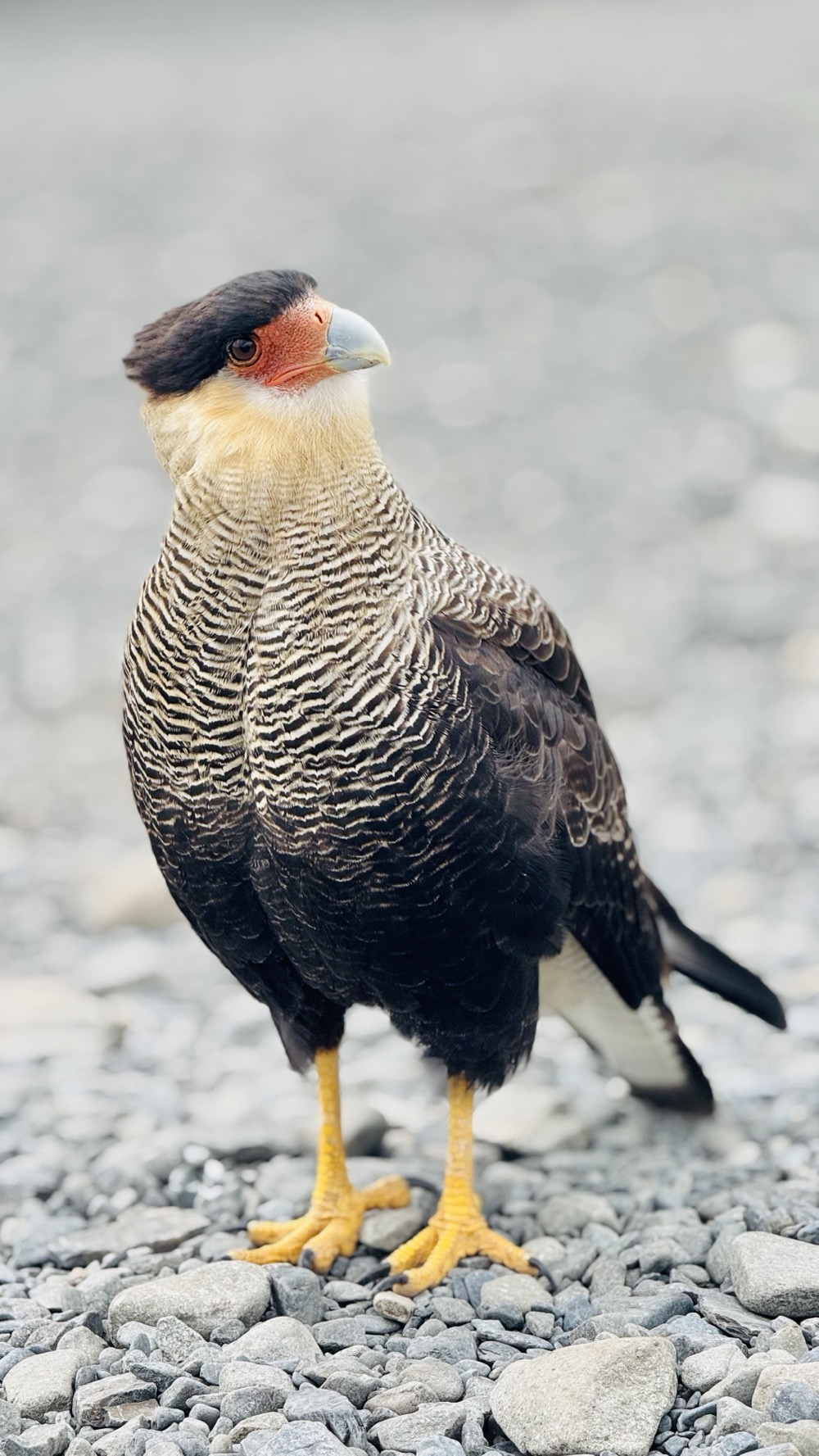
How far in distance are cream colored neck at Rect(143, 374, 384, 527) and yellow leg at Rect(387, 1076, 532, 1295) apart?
1.84 m

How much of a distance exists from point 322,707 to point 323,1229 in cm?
187

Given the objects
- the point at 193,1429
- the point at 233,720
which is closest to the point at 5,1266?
the point at 193,1429

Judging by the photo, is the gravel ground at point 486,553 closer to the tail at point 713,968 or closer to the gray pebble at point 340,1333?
the gray pebble at point 340,1333

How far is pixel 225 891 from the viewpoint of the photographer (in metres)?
4.28

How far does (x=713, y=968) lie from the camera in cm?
538

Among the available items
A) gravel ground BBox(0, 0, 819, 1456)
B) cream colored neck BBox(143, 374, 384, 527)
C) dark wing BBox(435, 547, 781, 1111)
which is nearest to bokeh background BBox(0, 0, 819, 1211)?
gravel ground BBox(0, 0, 819, 1456)

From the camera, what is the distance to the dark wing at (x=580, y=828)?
14.3 feet

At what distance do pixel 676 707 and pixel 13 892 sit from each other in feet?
13.5

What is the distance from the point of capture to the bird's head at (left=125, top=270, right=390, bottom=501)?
4039 millimetres

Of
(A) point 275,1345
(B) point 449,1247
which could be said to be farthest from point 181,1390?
(B) point 449,1247

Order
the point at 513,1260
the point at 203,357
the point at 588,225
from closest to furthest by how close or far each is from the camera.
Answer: the point at 203,357 → the point at 513,1260 → the point at 588,225

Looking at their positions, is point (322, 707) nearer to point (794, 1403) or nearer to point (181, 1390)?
point (181, 1390)

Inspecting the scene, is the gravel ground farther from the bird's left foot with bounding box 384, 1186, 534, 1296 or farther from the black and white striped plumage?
the black and white striped plumage

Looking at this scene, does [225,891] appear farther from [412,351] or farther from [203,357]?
[412,351]
